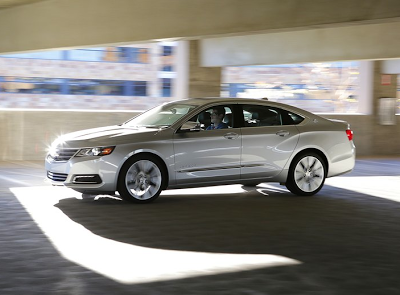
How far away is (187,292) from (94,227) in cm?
304

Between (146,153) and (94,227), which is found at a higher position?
(146,153)

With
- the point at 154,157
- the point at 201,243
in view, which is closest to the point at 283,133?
the point at 154,157

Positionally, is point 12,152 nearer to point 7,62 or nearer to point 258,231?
point 258,231

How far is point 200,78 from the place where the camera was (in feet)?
64.8

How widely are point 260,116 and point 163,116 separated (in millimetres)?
1566

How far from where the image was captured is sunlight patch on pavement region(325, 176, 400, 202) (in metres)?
12.0

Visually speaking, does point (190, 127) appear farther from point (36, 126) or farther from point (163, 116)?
point (36, 126)

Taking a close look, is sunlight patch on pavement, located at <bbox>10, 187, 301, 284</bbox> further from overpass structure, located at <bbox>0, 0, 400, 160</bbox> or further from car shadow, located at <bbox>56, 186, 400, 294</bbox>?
overpass structure, located at <bbox>0, 0, 400, 160</bbox>

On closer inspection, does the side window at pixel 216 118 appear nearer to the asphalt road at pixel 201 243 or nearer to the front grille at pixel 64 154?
the asphalt road at pixel 201 243

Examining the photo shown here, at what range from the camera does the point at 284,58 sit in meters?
18.0

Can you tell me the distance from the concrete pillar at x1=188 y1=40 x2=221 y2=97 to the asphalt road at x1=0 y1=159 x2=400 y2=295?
809cm

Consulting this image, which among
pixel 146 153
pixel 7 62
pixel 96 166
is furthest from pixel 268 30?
pixel 7 62

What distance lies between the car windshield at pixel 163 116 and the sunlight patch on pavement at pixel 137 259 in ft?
9.49

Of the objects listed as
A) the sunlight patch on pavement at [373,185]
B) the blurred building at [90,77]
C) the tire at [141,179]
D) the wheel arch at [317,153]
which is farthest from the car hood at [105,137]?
the blurred building at [90,77]
